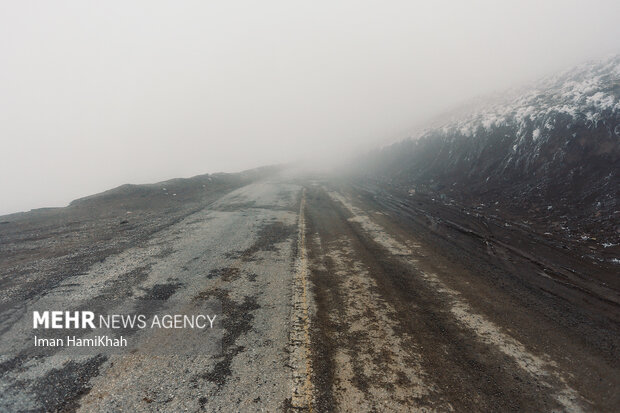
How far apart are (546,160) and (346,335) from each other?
16.8 meters

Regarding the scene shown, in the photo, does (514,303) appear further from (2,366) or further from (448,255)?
(2,366)

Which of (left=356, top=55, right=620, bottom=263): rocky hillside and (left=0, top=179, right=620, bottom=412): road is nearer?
(left=0, top=179, right=620, bottom=412): road

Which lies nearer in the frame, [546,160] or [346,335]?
[346,335]

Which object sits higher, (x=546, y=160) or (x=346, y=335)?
(x=546, y=160)

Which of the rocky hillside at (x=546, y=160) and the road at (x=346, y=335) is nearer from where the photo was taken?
the road at (x=346, y=335)

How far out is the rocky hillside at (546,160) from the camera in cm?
1255

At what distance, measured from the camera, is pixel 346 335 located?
561 centimetres

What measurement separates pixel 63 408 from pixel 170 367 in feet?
4.38

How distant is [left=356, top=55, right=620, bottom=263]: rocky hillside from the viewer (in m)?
12.6

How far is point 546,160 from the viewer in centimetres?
1611

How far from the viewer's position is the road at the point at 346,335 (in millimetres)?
4262

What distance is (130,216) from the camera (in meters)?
15.3

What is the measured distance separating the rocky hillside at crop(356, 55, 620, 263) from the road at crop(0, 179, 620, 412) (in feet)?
15.6

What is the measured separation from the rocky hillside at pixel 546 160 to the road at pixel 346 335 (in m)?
4.75
